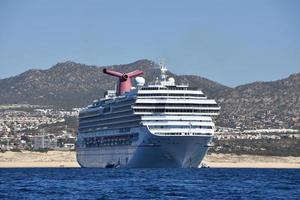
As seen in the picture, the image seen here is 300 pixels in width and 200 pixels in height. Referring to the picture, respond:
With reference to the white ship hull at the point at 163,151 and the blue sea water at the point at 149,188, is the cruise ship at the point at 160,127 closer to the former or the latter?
the white ship hull at the point at 163,151

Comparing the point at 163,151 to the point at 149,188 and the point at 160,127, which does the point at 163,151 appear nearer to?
the point at 160,127

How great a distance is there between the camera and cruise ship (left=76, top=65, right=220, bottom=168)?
138 metres

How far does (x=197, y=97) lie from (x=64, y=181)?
42.1 metres

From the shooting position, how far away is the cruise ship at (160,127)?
138125 mm

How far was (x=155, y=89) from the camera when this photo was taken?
14600 cm

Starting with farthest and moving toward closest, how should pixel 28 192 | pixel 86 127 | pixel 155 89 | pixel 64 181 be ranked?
1. pixel 86 127
2. pixel 155 89
3. pixel 64 181
4. pixel 28 192

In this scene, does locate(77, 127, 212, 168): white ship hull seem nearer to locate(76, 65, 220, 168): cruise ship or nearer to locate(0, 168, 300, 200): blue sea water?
locate(76, 65, 220, 168): cruise ship

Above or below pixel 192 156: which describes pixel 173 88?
above

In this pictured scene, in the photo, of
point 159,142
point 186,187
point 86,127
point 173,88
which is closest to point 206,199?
point 186,187

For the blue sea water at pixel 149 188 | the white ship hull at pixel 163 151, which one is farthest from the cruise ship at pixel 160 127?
the blue sea water at pixel 149 188

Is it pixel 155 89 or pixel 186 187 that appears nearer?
pixel 186 187

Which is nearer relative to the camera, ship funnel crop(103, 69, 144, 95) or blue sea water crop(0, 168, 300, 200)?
blue sea water crop(0, 168, 300, 200)

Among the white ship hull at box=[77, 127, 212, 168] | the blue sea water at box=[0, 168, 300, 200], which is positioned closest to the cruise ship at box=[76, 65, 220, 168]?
the white ship hull at box=[77, 127, 212, 168]

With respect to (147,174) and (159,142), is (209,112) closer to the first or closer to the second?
(159,142)
